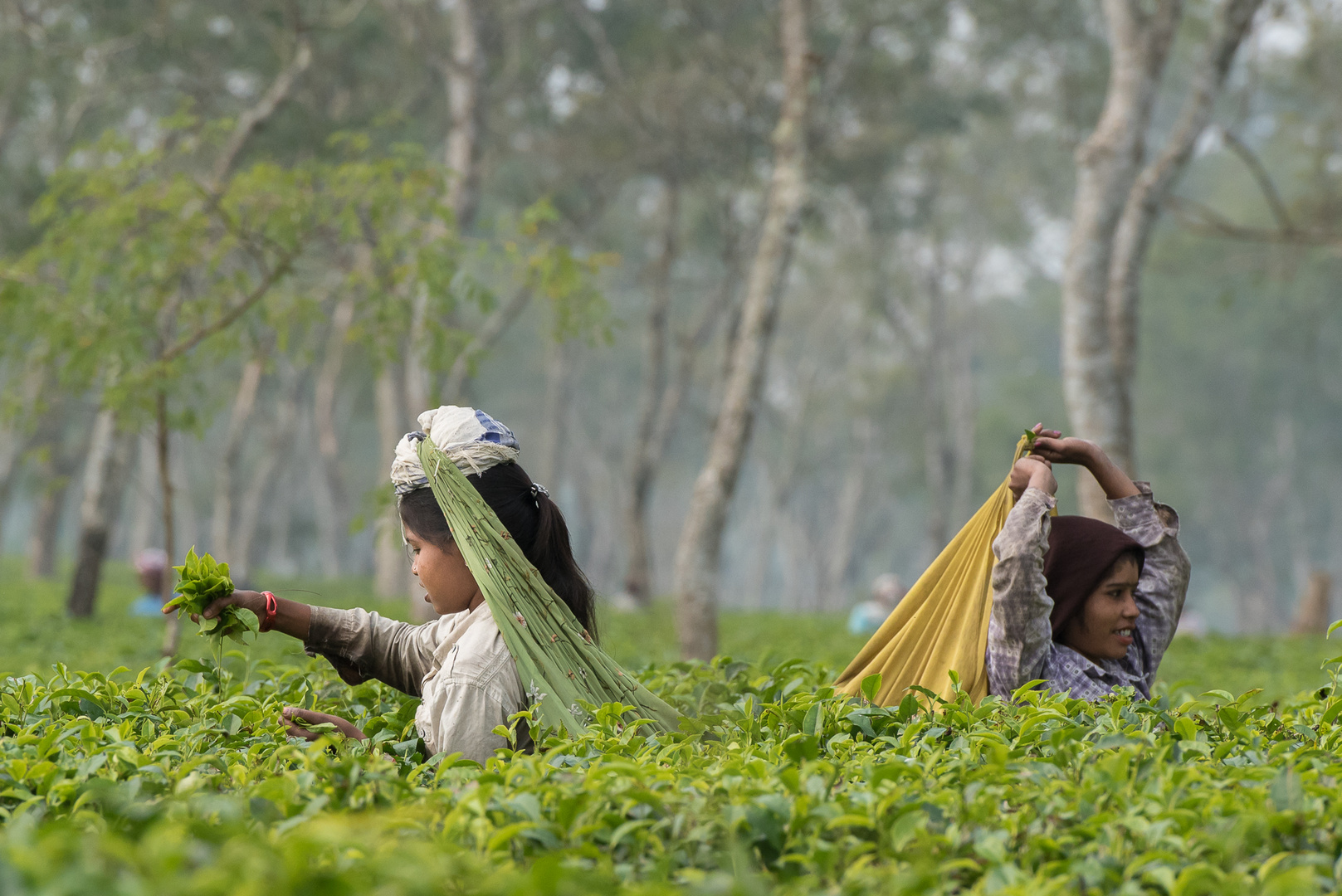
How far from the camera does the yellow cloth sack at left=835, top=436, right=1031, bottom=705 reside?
3453mm

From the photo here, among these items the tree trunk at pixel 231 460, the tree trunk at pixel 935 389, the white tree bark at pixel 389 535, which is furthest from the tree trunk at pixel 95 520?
the tree trunk at pixel 935 389

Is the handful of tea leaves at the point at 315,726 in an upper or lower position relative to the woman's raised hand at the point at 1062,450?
lower

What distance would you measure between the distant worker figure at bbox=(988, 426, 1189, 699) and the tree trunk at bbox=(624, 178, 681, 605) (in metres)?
12.6

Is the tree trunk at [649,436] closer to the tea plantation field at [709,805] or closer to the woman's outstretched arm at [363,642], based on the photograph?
the woman's outstretched arm at [363,642]

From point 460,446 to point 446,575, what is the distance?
0.32 meters

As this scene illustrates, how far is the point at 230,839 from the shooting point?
166 cm

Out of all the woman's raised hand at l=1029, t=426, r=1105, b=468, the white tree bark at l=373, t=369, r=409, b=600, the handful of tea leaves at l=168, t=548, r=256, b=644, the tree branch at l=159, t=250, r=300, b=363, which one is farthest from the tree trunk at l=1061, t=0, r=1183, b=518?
the white tree bark at l=373, t=369, r=409, b=600

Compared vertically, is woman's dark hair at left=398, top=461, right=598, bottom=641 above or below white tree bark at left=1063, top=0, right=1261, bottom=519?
below

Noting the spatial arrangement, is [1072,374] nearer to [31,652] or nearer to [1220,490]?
[31,652]

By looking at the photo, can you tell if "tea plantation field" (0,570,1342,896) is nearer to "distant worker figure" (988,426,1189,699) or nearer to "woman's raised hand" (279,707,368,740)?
"woman's raised hand" (279,707,368,740)

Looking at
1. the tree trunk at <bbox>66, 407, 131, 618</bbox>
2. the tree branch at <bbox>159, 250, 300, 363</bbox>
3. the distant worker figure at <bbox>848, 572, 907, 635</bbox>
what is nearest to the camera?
the tree branch at <bbox>159, 250, 300, 363</bbox>

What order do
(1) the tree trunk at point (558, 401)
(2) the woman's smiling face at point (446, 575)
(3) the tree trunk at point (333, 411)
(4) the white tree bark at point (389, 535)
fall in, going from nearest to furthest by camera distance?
(2) the woman's smiling face at point (446, 575), (4) the white tree bark at point (389, 535), (3) the tree trunk at point (333, 411), (1) the tree trunk at point (558, 401)

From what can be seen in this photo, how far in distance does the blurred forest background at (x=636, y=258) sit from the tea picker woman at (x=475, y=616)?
3751 millimetres

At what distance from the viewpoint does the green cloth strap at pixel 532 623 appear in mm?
2793
